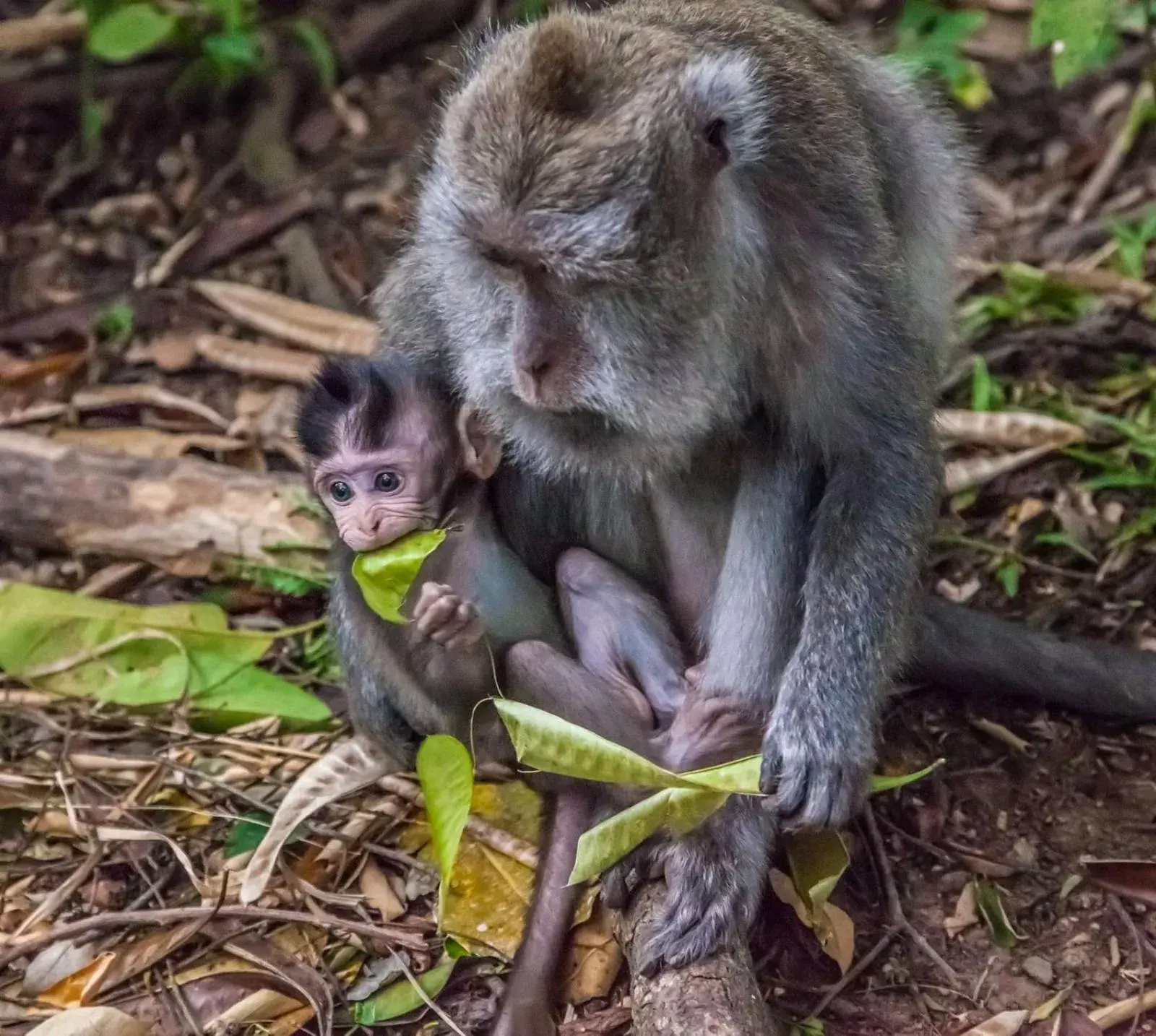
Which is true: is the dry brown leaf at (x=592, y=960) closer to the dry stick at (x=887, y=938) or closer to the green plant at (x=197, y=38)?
the dry stick at (x=887, y=938)

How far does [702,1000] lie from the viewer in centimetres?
319

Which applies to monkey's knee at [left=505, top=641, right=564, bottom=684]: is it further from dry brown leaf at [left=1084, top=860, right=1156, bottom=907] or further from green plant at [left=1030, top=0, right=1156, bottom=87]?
green plant at [left=1030, top=0, right=1156, bottom=87]

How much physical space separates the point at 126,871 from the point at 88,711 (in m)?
0.75

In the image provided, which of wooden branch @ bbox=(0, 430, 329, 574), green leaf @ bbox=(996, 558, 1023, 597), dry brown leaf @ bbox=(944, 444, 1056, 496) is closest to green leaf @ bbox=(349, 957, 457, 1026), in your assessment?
wooden branch @ bbox=(0, 430, 329, 574)

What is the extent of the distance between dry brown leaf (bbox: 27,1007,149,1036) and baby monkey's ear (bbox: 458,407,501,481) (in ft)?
5.38

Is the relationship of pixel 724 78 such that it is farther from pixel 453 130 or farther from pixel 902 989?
pixel 902 989

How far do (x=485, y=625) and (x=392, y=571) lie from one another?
1.16ft

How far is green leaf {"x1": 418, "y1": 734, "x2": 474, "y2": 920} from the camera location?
3512 millimetres

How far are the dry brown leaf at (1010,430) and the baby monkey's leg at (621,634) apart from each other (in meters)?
1.88

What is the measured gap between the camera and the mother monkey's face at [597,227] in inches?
122

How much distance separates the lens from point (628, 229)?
310 centimetres

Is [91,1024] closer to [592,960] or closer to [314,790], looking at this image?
[314,790]

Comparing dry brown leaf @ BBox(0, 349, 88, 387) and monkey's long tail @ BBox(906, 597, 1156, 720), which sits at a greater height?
monkey's long tail @ BBox(906, 597, 1156, 720)

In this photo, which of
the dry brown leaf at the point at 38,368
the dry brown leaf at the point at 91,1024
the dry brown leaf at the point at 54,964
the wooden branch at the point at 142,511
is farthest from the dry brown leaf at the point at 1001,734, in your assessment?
the dry brown leaf at the point at 38,368
